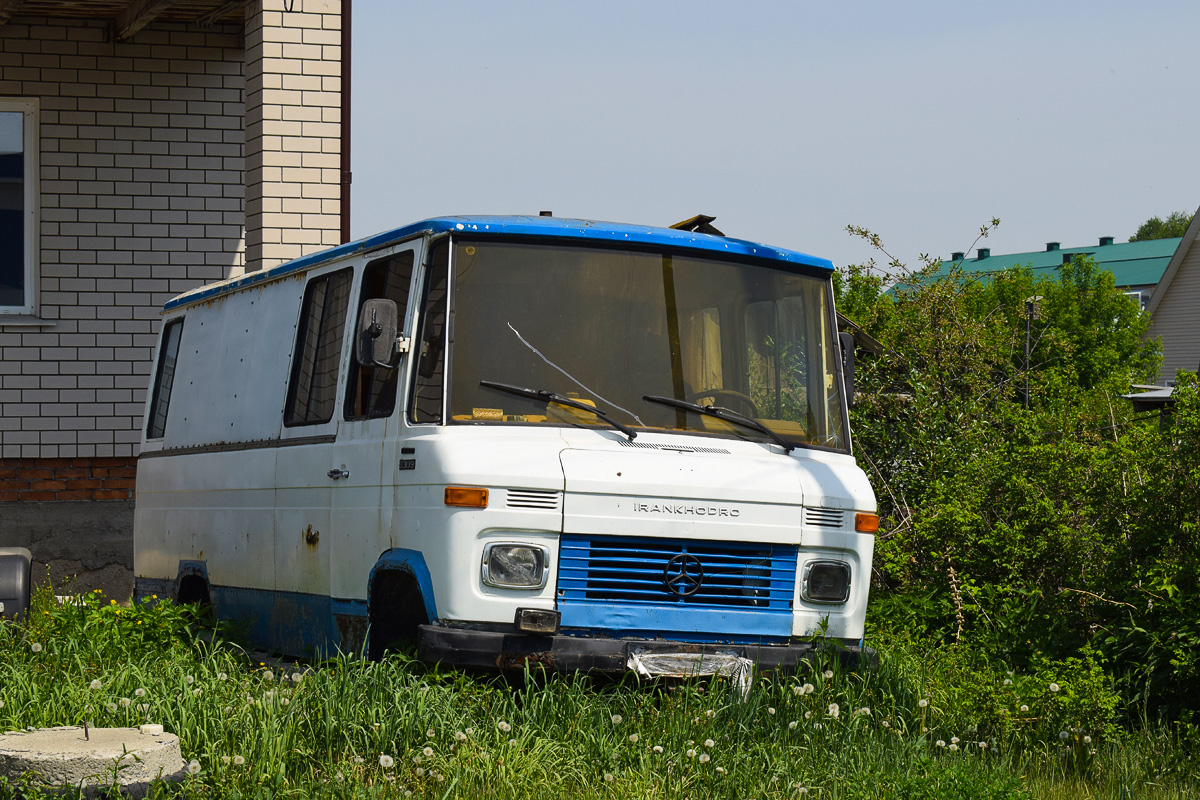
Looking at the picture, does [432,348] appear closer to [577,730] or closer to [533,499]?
[533,499]

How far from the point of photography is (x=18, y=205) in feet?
42.2

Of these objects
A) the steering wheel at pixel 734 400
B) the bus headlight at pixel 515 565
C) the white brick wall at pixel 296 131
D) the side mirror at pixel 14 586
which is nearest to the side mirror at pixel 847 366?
the steering wheel at pixel 734 400

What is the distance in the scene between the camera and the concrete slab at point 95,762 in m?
4.84

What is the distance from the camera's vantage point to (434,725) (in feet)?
18.8

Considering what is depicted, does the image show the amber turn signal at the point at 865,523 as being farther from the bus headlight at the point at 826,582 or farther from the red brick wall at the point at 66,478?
the red brick wall at the point at 66,478

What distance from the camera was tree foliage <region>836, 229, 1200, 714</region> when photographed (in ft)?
25.5

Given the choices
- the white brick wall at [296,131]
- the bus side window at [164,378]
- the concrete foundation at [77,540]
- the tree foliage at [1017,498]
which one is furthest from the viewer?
the concrete foundation at [77,540]

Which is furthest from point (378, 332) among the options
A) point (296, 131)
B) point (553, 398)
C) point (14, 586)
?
point (296, 131)

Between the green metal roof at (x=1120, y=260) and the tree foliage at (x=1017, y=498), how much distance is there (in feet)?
199

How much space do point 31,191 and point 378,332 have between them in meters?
7.63

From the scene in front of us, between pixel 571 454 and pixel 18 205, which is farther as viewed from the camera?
pixel 18 205

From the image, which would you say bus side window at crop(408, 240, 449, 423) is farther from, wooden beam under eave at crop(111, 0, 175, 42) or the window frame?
the window frame

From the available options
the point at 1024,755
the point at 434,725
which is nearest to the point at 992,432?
the point at 1024,755

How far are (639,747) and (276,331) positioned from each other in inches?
143
